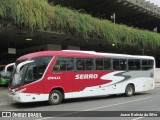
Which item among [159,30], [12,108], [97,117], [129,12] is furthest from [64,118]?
[159,30]

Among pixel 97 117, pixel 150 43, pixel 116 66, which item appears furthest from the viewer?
pixel 150 43

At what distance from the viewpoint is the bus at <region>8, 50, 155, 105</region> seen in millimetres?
16219

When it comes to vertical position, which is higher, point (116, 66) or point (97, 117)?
point (116, 66)

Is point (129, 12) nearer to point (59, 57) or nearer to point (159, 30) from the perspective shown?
point (159, 30)

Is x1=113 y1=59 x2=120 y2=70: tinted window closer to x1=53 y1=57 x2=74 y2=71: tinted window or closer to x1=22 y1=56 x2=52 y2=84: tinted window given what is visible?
x1=53 y1=57 x2=74 y2=71: tinted window

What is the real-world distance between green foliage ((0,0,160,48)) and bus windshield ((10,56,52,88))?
13.3 feet

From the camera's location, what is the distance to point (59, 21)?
22547 millimetres

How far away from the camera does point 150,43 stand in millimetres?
32812

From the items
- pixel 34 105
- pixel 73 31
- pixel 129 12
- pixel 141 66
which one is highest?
pixel 129 12

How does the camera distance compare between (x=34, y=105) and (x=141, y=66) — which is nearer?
(x=34, y=105)

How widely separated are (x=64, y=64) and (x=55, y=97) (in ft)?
5.94

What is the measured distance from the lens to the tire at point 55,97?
1697 cm

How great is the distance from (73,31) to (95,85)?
6.03 metres

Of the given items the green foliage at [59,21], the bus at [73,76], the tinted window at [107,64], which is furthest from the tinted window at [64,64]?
the green foliage at [59,21]
